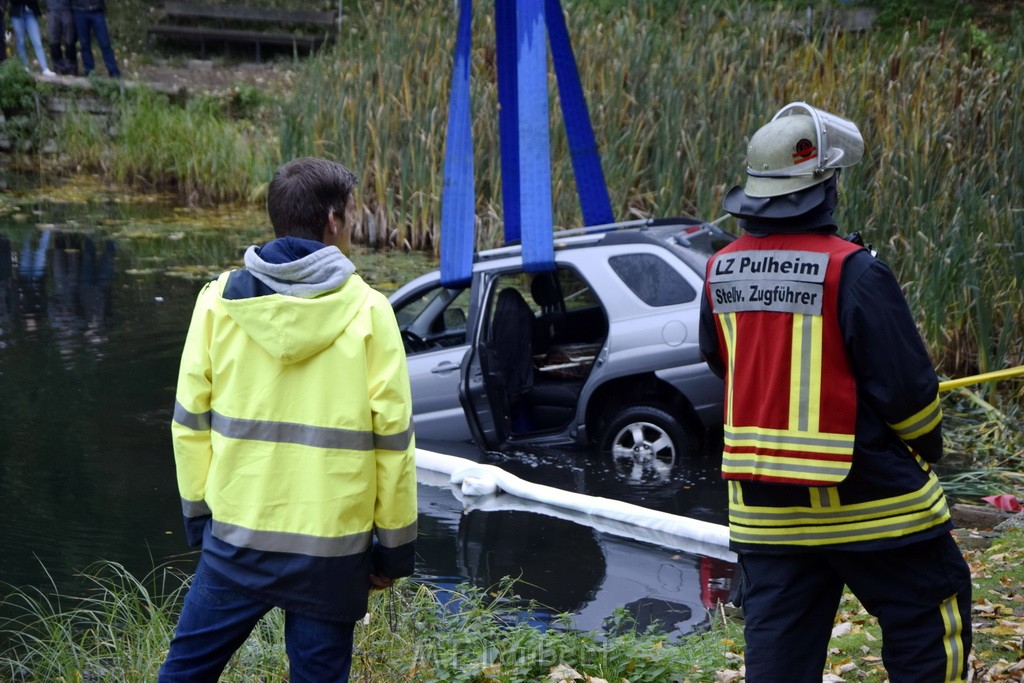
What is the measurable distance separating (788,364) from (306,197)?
124 cm

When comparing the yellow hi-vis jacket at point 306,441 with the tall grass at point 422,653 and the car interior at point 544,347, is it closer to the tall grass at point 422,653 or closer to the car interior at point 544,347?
the tall grass at point 422,653

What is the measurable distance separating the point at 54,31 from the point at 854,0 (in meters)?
14.1

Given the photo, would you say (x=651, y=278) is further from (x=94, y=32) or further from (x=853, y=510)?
(x=94, y=32)

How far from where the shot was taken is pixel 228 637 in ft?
9.84

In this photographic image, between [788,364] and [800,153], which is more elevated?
[800,153]

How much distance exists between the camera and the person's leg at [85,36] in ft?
69.3

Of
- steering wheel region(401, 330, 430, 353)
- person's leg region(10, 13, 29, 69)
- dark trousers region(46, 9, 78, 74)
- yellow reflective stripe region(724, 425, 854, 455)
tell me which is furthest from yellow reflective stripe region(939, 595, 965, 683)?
person's leg region(10, 13, 29, 69)

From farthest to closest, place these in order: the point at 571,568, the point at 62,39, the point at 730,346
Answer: the point at 62,39 < the point at 571,568 < the point at 730,346

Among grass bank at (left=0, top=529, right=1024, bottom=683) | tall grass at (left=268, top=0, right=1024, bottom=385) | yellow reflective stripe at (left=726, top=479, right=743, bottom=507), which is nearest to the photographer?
yellow reflective stripe at (left=726, top=479, right=743, bottom=507)

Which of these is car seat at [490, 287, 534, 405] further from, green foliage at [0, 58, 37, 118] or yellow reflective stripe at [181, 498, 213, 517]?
green foliage at [0, 58, 37, 118]

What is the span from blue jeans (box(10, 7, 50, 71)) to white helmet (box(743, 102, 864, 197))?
2080 cm

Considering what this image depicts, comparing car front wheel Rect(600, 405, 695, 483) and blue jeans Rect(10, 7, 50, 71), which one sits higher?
blue jeans Rect(10, 7, 50, 71)

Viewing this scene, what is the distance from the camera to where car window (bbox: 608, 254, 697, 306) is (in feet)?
24.5

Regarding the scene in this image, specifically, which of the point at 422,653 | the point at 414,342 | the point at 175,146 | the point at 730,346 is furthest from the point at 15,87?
the point at 730,346
